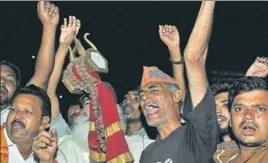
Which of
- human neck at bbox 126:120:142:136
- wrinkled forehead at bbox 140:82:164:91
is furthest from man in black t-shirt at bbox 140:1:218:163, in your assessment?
human neck at bbox 126:120:142:136

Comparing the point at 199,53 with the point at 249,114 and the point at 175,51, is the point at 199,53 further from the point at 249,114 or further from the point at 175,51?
the point at 175,51

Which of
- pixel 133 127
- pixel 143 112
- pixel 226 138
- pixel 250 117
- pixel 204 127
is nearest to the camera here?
pixel 204 127

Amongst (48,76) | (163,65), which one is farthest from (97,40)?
(48,76)

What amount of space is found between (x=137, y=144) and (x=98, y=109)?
0.64 metres

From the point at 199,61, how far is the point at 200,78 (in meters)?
0.10

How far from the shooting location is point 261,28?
6828 millimetres

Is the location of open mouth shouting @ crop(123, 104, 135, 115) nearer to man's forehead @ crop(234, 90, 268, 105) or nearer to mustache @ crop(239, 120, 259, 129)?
man's forehead @ crop(234, 90, 268, 105)

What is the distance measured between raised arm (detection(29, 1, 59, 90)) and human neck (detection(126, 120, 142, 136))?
86 cm

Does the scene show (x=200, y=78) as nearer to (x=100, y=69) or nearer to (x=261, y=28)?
(x=100, y=69)

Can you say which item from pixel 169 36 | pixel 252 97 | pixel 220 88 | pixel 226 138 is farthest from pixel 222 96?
pixel 252 97

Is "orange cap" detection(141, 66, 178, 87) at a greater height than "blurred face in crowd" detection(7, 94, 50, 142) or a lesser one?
greater

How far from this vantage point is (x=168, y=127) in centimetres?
392

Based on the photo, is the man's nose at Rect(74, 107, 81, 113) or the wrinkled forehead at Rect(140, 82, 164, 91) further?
the man's nose at Rect(74, 107, 81, 113)

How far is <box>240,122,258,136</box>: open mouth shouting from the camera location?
3561 mm
